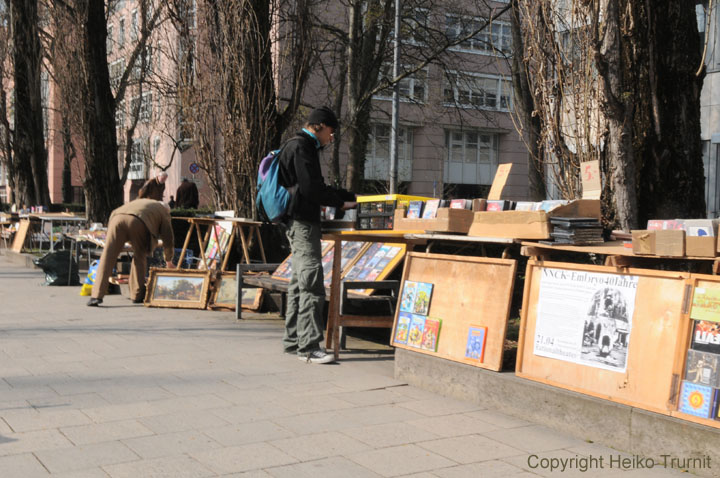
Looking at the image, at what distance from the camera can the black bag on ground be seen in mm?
13688

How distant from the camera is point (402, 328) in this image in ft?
20.6

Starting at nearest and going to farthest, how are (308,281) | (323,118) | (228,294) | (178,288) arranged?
(308,281)
(323,118)
(228,294)
(178,288)

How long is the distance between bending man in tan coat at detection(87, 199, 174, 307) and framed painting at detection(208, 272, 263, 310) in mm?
897

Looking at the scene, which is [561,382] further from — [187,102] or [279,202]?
[187,102]

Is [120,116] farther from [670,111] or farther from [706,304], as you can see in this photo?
[706,304]

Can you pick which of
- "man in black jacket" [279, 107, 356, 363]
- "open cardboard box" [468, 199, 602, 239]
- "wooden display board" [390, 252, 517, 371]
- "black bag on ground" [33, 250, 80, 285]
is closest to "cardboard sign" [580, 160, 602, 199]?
"open cardboard box" [468, 199, 602, 239]

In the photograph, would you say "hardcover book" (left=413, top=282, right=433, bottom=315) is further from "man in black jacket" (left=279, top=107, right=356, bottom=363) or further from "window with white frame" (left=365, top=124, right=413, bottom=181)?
"window with white frame" (left=365, top=124, right=413, bottom=181)

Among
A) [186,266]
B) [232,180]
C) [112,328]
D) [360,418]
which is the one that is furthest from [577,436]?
[186,266]

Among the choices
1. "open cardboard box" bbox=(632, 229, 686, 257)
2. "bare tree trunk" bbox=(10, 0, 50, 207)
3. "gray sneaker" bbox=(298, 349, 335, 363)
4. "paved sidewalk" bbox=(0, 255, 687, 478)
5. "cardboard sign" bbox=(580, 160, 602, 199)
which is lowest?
"paved sidewalk" bbox=(0, 255, 687, 478)

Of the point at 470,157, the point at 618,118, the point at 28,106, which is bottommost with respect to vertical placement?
the point at 618,118

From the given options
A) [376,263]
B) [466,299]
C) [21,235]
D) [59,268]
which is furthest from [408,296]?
[21,235]

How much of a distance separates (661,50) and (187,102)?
7583 millimetres

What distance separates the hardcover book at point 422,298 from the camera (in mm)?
6086

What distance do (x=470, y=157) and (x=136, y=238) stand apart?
135 ft
